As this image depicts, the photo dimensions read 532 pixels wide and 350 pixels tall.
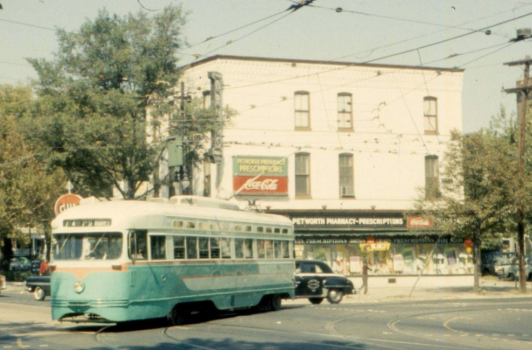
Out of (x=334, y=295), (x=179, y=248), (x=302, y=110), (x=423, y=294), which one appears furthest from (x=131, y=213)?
(x=302, y=110)

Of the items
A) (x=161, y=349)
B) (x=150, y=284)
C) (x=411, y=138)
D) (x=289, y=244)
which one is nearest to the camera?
(x=161, y=349)

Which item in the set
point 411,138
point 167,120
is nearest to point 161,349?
point 167,120

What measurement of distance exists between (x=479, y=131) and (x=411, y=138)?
7.05 m

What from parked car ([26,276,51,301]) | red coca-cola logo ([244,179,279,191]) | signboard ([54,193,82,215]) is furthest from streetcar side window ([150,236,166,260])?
red coca-cola logo ([244,179,279,191])

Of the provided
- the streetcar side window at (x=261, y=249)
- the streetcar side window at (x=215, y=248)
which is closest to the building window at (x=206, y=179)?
the streetcar side window at (x=261, y=249)

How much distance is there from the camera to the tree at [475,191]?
120 ft

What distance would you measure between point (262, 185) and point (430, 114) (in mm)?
10885

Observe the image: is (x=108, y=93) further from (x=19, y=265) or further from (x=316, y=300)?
(x=19, y=265)

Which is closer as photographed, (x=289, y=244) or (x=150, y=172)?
(x=289, y=244)

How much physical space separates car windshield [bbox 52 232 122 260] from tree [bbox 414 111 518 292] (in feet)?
72.0

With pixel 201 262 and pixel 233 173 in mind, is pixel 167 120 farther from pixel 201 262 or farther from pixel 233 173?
pixel 201 262

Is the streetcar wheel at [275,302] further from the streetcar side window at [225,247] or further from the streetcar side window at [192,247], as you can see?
the streetcar side window at [192,247]

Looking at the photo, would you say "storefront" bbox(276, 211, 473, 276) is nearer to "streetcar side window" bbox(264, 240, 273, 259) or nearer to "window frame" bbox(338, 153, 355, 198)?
"window frame" bbox(338, 153, 355, 198)

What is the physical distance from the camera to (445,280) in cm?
4541
